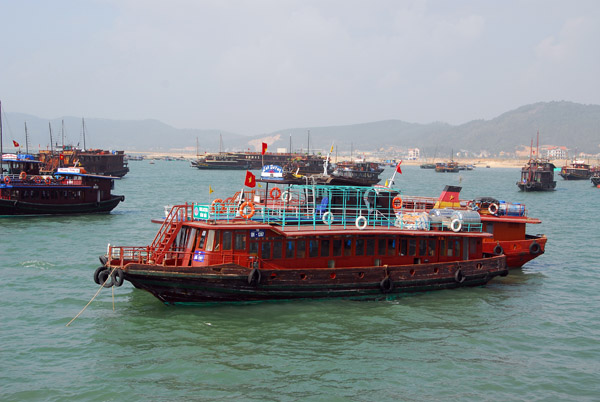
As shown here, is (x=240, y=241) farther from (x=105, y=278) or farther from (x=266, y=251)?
(x=105, y=278)

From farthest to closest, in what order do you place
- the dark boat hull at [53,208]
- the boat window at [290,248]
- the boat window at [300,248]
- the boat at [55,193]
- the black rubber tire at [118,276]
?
1. the boat at [55,193]
2. the dark boat hull at [53,208]
3. the boat window at [300,248]
4. the boat window at [290,248]
5. the black rubber tire at [118,276]

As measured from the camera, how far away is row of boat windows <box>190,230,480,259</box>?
19.5 metres

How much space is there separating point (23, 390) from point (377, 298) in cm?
1220

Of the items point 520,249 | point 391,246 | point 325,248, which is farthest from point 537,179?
point 325,248

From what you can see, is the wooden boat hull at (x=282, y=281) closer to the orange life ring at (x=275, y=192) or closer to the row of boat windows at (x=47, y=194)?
the orange life ring at (x=275, y=192)

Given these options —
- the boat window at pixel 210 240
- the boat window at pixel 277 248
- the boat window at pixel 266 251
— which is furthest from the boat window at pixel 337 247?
the boat window at pixel 210 240

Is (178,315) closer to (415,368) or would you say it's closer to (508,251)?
(415,368)

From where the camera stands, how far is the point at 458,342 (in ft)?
58.6

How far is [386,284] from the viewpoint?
21.3 m

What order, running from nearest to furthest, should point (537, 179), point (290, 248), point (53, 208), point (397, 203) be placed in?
point (290, 248)
point (397, 203)
point (53, 208)
point (537, 179)

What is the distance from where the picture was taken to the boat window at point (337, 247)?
69.2 ft

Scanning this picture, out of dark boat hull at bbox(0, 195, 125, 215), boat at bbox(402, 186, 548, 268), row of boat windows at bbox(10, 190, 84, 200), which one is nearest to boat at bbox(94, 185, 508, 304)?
boat at bbox(402, 186, 548, 268)

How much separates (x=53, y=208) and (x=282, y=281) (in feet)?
96.7

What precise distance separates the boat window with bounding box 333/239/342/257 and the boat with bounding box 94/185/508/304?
0.12ft
